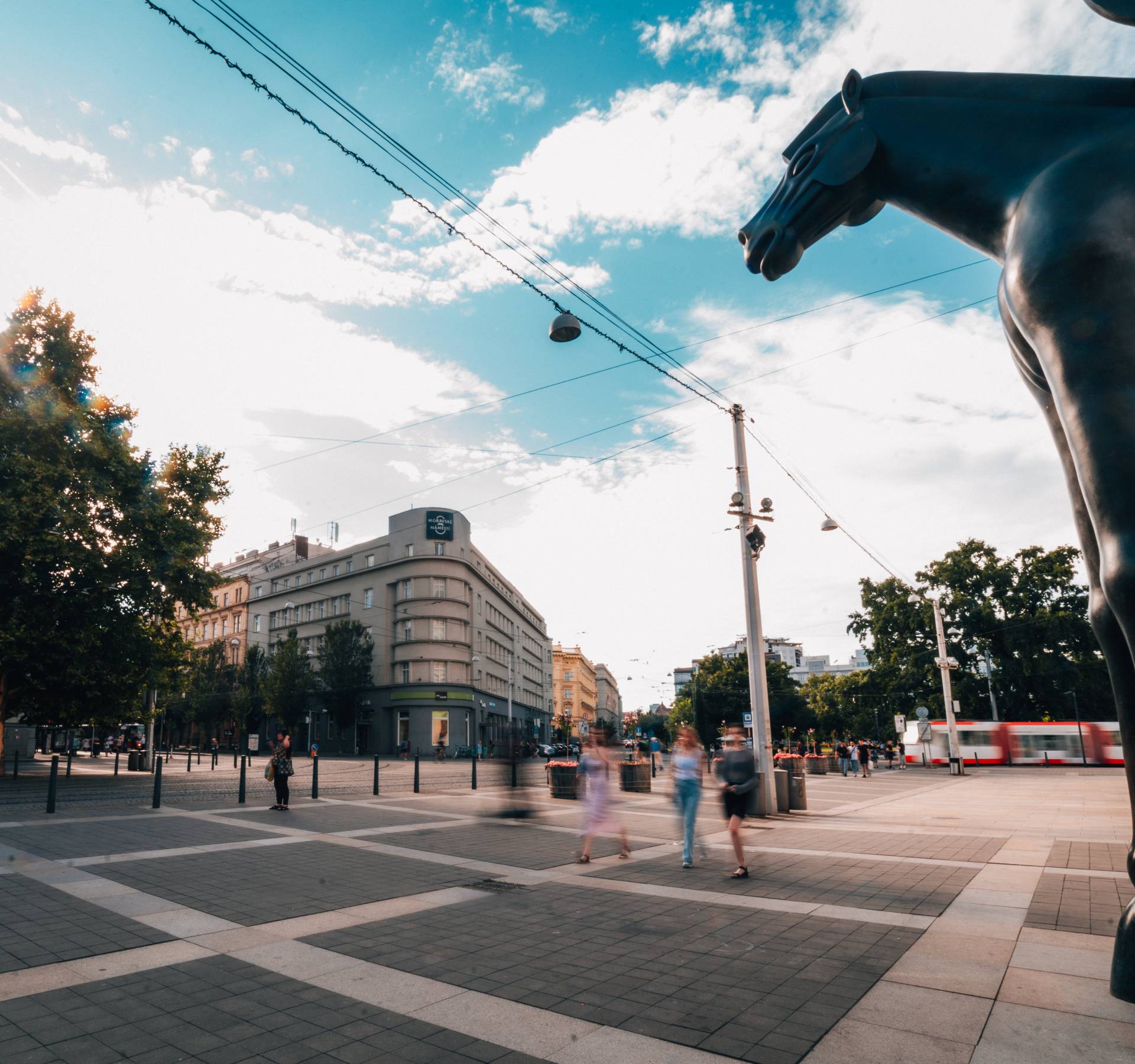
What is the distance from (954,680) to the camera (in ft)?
157

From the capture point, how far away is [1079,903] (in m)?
7.05

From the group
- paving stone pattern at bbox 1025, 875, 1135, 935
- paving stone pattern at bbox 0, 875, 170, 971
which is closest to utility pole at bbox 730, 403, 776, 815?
paving stone pattern at bbox 1025, 875, 1135, 935

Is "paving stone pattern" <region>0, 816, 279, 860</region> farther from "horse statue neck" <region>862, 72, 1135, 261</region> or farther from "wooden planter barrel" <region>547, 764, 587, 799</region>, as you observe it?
"horse statue neck" <region>862, 72, 1135, 261</region>

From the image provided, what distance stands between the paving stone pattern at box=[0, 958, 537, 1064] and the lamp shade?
28.1ft

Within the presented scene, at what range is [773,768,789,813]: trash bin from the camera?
16.5m

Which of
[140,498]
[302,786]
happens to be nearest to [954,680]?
[302,786]

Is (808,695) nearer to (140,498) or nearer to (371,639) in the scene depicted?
(371,639)

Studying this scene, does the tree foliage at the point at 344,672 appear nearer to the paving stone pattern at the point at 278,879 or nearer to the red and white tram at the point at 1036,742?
the red and white tram at the point at 1036,742

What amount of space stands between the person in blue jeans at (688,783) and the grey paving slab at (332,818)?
5.67m

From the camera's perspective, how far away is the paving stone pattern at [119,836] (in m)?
10.1

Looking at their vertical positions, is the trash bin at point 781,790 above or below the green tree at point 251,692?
below

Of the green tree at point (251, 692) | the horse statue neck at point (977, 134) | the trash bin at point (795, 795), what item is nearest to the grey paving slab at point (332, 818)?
the trash bin at point (795, 795)

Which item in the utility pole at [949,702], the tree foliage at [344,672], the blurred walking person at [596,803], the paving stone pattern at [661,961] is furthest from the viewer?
the tree foliage at [344,672]

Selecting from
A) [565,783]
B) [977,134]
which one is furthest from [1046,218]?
[565,783]
